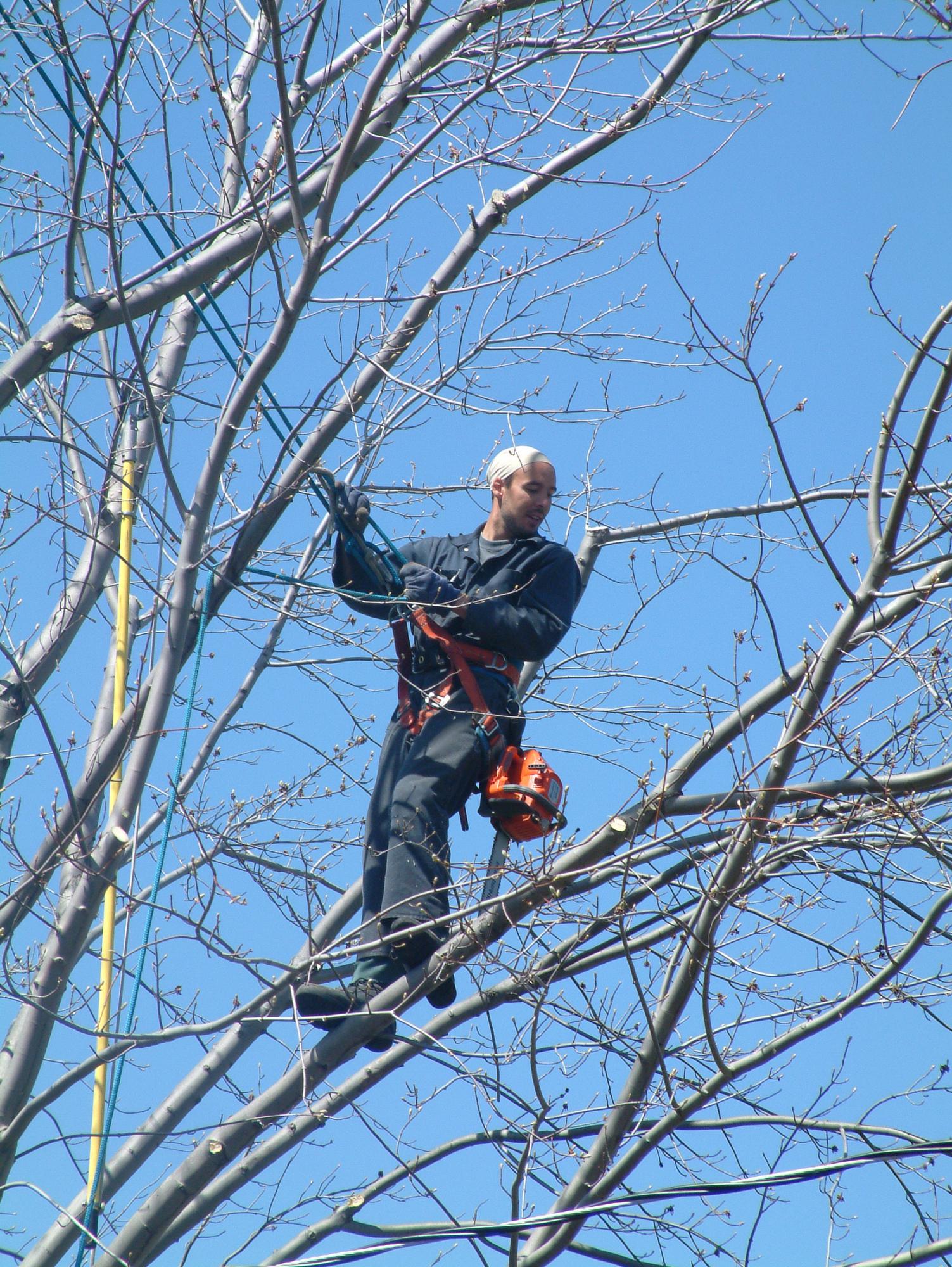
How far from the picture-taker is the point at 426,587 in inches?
194

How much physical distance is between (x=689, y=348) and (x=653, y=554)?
1113 millimetres

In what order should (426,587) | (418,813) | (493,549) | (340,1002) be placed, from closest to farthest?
(340,1002) < (418,813) < (426,587) < (493,549)

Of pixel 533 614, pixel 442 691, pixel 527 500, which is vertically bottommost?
pixel 442 691

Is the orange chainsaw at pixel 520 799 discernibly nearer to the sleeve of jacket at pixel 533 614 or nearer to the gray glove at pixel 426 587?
the sleeve of jacket at pixel 533 614

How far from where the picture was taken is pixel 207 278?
4.76m

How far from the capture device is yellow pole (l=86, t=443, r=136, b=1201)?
15.7 ft

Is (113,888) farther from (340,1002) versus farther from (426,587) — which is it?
Answer: (426,587)

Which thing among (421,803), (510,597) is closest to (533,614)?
(510,597)

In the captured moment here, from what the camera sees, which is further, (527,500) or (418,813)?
(527,500)

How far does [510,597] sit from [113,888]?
1667 mm

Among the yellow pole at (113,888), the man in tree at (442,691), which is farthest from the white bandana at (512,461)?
the yellow pole at (113,888)

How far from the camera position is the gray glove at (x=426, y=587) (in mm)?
4906

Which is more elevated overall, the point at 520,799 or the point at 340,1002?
the point at 520,799

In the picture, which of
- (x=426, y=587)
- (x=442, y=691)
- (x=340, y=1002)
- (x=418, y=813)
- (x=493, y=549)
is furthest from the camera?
(x=493, y=549)
